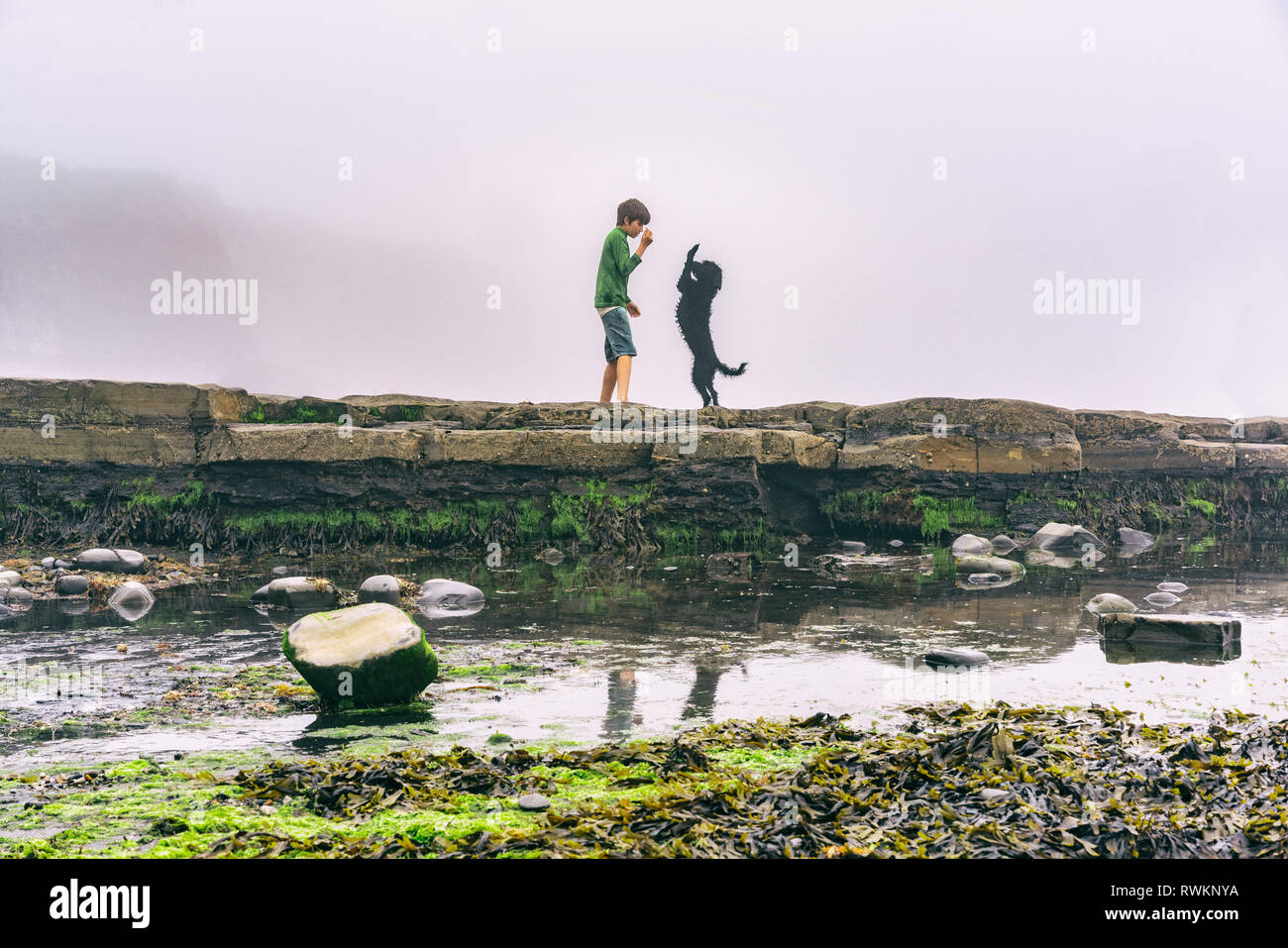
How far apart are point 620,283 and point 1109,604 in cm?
560

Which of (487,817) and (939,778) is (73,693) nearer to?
(487,817)

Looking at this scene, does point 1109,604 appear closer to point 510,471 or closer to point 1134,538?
point 1134,538

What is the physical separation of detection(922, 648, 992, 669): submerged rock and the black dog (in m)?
7.24

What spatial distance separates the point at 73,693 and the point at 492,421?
21.2 feet

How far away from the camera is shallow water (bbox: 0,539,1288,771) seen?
140 inches

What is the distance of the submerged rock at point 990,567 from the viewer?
7459 millimetres

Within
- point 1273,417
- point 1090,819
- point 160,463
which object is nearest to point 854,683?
point 1090,819

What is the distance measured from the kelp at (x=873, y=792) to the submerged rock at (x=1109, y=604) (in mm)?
2334

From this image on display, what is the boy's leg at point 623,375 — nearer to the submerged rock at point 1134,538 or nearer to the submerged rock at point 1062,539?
the submerged rock at point 1062,539

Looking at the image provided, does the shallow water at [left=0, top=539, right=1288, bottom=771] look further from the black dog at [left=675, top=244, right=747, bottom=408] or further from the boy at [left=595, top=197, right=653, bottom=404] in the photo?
the black dog at [left=675, top=244, right=747, bottom=408]

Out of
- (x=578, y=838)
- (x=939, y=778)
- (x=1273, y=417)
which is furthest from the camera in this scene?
(x=1273, y=417)

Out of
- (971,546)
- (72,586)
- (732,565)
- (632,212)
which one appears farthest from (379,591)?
(971,546)

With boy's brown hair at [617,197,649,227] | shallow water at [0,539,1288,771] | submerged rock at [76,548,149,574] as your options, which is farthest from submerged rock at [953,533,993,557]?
submerged rock at [76,548,149,574]
